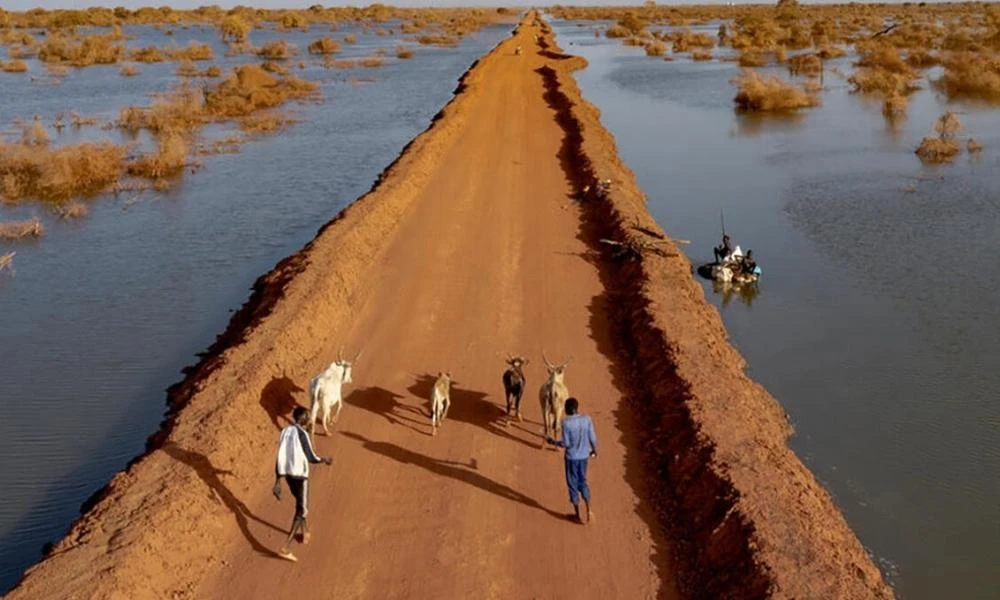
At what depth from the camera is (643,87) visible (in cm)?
5606

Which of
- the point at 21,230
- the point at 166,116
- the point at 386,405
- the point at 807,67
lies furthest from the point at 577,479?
the point at 807,67

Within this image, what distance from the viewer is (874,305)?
19359 millimetres

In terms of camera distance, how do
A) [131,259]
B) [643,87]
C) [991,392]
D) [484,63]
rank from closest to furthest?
[991,392] < [131,259] < [643,87] < [484,63]

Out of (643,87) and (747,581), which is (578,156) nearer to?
(747,581)

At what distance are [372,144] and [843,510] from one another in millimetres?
31809

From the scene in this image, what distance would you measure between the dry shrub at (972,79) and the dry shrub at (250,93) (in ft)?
130

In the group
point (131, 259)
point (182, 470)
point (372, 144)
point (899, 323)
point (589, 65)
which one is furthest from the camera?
point (589, 65)

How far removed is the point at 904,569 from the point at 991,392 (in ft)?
19.2

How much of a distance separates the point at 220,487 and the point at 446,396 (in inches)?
129

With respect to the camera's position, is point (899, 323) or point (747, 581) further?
point (899, 323)

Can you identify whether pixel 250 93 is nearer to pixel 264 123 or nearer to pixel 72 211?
pixel 264 123

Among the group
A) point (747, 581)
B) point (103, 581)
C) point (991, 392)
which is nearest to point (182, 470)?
point (103, 581)

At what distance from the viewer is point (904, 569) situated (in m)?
10.9

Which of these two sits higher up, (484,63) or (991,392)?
(484,63)
